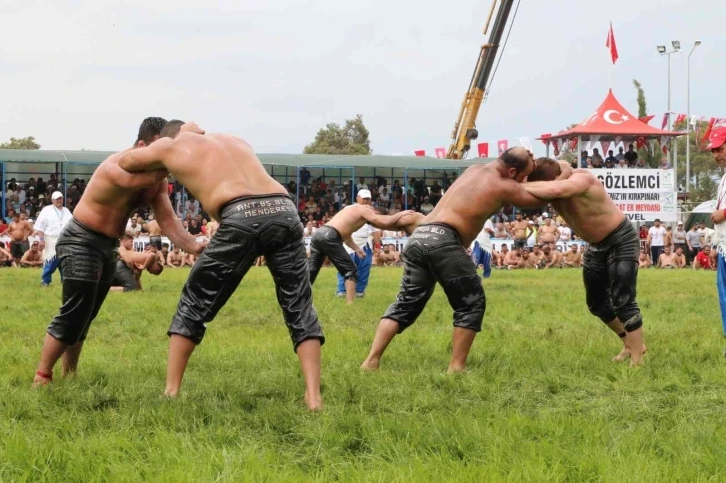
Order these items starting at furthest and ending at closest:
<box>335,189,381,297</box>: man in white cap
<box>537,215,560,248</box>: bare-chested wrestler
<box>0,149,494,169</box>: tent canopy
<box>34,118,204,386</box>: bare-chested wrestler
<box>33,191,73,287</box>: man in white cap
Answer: <box>0,149,494,169</box>: tent canopy, <box>537,215,560,248</box>: bare-chested wrestler, <box>33,191,73,287</box>: man in white cap, <box>335,189,381,297</box>: man in white cap, <box>34,118,204,386</box>: bare-chested wrestler

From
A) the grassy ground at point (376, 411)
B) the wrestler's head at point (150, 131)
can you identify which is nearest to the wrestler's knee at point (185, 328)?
the grassy ground at point (376, 411)

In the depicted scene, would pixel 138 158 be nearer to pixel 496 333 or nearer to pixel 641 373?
pixel 641 373

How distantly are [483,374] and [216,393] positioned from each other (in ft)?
5.77

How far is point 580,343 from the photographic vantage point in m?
7.59

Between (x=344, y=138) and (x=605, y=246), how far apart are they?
166ft

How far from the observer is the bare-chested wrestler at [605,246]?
654 centimetres

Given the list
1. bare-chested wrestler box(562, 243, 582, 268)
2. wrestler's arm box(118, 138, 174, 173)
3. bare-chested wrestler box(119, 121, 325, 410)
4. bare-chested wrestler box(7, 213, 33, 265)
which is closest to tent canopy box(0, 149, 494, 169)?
bare-chested wrestler box(7, 213, 33, 265)

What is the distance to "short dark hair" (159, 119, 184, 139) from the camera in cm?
510

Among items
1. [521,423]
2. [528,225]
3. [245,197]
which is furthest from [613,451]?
[528,225]

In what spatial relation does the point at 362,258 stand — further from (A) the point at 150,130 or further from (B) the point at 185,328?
(B) the point at 185,328

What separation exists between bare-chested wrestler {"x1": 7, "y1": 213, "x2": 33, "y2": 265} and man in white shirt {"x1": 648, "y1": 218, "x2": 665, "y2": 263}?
16.3 m

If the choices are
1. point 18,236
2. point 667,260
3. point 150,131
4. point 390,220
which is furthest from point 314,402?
point 667,260

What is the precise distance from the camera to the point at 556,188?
6.09 m

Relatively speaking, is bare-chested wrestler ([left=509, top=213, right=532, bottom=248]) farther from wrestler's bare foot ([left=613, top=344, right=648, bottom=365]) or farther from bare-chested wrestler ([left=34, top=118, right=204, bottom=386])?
bare-chested wrestler ([left=34, top=118, right=204, bottom=386])
